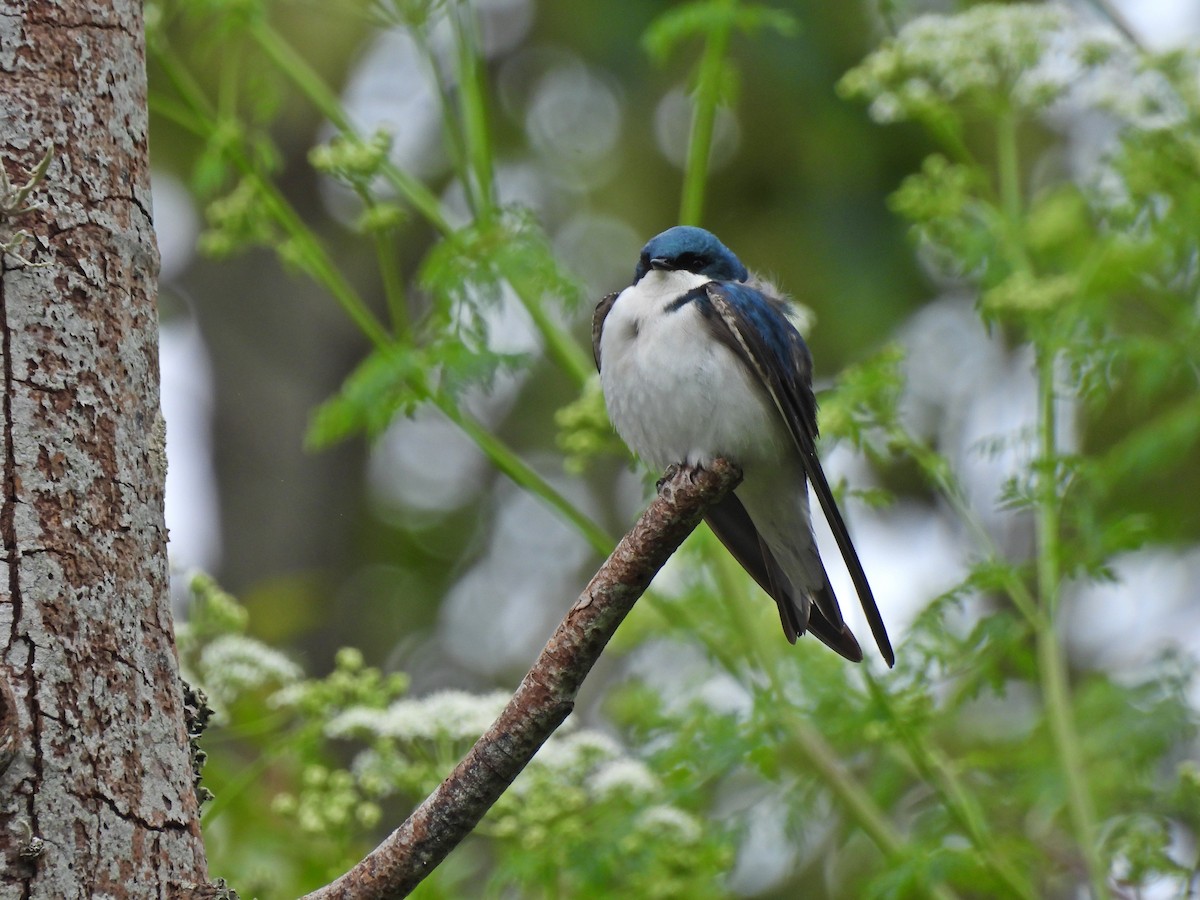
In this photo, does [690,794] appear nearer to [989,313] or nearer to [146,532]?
[989,313]

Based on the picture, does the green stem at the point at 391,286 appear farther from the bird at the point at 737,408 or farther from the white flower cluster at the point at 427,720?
the white flower cluster at the point at 427,720

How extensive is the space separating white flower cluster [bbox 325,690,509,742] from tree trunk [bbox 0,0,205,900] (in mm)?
1336

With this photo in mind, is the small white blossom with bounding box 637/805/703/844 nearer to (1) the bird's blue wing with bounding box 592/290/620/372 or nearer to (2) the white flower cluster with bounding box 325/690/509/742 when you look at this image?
(2) the white flower cluster with bounding box 325/690/509/742

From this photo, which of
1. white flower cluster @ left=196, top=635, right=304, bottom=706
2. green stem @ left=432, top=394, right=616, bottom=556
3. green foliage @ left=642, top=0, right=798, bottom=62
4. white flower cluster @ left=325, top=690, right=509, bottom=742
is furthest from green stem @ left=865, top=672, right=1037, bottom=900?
green foliage @ left=642, top=0, right=798, bottom=62

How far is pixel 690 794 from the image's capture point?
12.8 feet

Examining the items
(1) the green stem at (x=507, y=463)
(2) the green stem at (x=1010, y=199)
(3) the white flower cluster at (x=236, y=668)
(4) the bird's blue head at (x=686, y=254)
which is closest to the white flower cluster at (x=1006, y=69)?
(2) the green stem at (x=1010, y=199)

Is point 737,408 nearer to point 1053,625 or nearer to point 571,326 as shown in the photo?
point 1053,625

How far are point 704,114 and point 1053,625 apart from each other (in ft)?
5.56

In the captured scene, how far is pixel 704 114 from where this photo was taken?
422 cm

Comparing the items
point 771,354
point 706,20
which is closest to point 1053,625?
point 771,354

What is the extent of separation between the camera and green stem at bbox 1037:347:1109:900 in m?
3.61

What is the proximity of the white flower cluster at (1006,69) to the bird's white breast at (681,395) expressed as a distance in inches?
47.8

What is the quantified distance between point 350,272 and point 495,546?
75.5 inches

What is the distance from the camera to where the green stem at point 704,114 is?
4.09m
